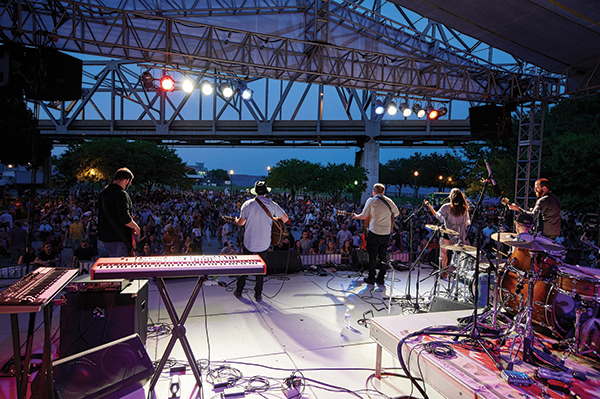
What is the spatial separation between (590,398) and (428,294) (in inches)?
130

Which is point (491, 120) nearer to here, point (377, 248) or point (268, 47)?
point (377, 248)

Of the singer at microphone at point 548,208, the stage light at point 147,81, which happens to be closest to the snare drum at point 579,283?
the singer at microphone at point 548,208

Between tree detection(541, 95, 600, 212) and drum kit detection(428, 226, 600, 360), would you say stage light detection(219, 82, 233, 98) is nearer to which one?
drum kit detection(428, 226, 600, 360)

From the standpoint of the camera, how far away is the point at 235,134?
32719 mm

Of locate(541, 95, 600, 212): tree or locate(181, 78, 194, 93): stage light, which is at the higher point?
locate(181, 78, 194, 93): stage light

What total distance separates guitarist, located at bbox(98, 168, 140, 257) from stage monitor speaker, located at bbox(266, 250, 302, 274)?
2.88 meters

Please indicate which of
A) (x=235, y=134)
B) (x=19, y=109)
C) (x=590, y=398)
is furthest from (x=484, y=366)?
(x=235, y=134)

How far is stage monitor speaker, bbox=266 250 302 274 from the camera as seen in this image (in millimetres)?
6520

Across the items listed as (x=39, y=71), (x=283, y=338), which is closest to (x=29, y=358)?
(x=283, y=338)

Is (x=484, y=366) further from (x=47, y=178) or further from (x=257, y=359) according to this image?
(x=47, y=178)

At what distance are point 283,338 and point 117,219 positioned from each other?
2391mm

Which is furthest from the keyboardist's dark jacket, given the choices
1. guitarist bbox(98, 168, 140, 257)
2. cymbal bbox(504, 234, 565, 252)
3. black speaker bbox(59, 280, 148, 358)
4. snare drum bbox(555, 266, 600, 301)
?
snare drum bbox(555, 266, 600, 301)

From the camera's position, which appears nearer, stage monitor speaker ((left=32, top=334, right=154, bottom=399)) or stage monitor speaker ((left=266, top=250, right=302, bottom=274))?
stage monitor speaker ((left=32, top=334, right=154, bottom=399))

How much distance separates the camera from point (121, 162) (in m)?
25.0
